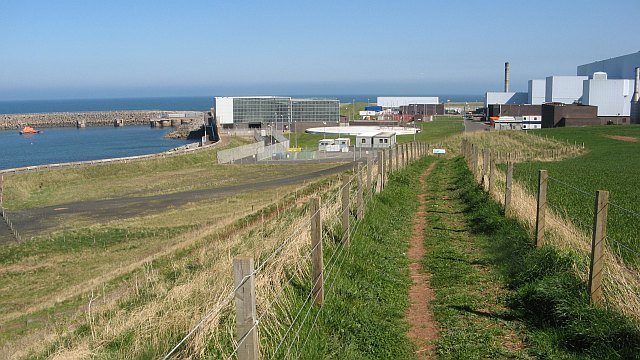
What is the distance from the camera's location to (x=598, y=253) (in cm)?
773

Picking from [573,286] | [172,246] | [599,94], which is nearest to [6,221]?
[172,246]

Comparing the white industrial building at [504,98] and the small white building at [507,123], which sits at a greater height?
the white industrial building at [504,98]

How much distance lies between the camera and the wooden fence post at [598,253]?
304 inches

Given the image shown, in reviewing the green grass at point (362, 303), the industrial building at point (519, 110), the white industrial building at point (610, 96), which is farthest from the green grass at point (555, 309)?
the industrial building at point (519, 110)

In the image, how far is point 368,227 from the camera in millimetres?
13477

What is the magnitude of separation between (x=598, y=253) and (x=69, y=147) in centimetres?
12529

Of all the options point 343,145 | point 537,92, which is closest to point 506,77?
point 537,92

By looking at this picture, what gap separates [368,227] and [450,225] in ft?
9.83

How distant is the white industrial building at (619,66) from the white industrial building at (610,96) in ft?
42.0

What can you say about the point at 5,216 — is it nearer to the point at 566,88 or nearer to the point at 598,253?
the point at 598,253

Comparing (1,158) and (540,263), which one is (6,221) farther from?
(1,158)

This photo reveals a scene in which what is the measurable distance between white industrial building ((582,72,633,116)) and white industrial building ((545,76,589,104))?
1571 centimetres

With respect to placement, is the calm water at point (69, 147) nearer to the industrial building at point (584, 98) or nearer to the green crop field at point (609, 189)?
the industrial building at point (584, 98)

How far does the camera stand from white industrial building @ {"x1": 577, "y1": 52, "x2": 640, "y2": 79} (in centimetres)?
12150
